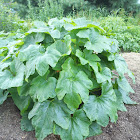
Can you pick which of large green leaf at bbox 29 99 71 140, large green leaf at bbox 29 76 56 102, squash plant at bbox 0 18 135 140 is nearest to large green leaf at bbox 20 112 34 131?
squash plant at bbox 0 18 135 140

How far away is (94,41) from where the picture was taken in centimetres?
184

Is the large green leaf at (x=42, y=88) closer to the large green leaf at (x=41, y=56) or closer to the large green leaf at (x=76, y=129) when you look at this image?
the large green leaf at (x=41, y=56)

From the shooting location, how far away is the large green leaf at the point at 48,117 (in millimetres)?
1554

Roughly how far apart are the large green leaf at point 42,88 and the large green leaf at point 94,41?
57 cm

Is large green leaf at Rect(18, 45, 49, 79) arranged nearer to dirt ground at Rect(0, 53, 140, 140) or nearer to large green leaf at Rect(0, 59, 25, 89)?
large green leaf at Rect(0, 59, 25, 89)

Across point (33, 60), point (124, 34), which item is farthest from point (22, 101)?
point (124, 34)

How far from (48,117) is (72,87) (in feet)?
1.35

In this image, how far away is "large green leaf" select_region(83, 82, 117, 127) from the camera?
1.64 m

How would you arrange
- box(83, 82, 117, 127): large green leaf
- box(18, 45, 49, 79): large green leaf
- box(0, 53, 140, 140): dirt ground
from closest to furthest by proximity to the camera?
1. box(18, 45, 49, 79): large green leaf
2. box(83, 82, 117, 127): large green leaf
3. box(0, 53, 140, 140): dirt ground

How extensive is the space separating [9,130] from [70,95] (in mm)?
905

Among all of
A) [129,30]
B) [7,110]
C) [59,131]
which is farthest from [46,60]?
[129,30]

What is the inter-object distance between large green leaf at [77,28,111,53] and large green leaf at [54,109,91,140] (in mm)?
732

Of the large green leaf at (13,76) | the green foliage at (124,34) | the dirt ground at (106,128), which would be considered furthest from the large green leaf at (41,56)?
the green foliage at (124,34)

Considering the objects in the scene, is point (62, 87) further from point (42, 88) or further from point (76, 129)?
point (76, 129)
